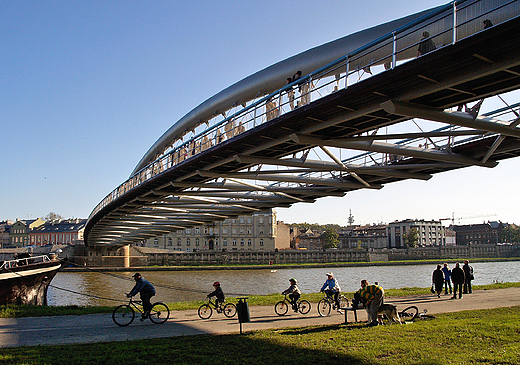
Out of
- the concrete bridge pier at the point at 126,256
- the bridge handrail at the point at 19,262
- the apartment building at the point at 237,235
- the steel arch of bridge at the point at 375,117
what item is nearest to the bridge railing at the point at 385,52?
the steel arch of bridge at the point at 375,117

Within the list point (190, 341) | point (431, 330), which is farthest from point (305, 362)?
point (431, 330)

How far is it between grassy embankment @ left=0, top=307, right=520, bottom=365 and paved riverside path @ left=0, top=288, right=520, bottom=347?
108 cm

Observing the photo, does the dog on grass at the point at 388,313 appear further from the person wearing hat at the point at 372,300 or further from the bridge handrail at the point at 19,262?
the bridge handrail at the point at 19,262

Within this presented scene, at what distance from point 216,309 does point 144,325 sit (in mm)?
2681

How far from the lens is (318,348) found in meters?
9.64

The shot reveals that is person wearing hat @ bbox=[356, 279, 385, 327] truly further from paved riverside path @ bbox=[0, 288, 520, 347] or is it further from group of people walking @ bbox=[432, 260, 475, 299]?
group of people walking @ bbox=[432, 260, 475, 299]

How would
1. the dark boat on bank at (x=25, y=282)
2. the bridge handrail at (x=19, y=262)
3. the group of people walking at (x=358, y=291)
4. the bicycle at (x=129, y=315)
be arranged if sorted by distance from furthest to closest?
the bridge handrail at (x=19, y=262) < the dark boat on bank at (x=25, y=282) < the bicycle at (x=129, y=315) < the group of people walking at (x=358, y=291)

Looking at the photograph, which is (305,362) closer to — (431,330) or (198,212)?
(431,330)

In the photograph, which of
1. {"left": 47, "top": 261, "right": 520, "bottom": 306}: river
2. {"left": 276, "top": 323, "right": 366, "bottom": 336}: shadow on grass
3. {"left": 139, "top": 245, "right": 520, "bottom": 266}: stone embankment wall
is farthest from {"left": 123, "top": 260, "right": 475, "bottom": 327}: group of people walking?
{"left": 139, "top": 245, "right": 520, "bottom": 266}: stone embankment wall

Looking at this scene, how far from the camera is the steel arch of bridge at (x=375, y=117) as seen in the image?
984 centimetres

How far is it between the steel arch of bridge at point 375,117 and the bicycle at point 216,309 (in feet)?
18.4

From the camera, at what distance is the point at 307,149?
1731 cm

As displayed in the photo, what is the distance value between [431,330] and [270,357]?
4.73 metres

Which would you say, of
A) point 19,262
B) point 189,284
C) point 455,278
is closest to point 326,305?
point 455,278
